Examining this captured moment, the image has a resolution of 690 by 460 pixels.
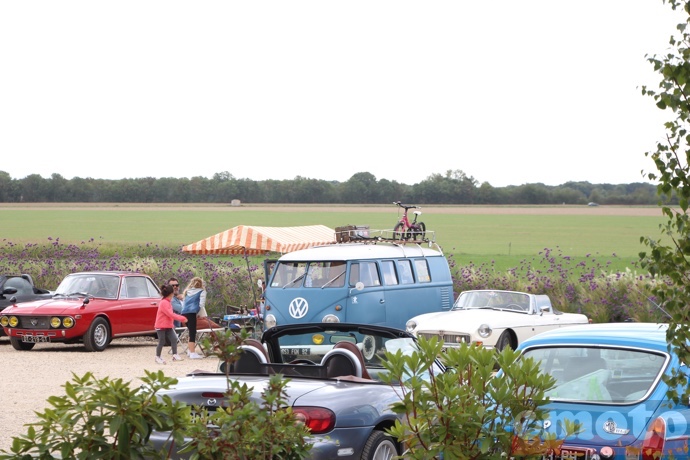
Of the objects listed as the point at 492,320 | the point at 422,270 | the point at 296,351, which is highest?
the point at 296,351

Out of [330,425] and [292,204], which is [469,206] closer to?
[292,204]

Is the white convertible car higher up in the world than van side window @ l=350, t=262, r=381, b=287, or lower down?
lower down

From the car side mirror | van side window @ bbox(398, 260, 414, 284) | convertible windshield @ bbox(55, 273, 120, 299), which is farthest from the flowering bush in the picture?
the car side mirror

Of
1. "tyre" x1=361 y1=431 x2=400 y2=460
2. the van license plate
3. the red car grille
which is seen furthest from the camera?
the red car grille

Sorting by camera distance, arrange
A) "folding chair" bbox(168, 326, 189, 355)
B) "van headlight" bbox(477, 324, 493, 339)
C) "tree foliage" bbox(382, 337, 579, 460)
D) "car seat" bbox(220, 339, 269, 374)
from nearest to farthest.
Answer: "tree foliage" bbox(382, 337, 579, 460), "car seat" bbox(220, 339, 269, 374), "van headlight" bbox(477, 324, 493, 339), "folding chair" bbox(168, 326, 189, 355)

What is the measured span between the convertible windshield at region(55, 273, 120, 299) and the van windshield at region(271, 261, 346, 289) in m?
3.64

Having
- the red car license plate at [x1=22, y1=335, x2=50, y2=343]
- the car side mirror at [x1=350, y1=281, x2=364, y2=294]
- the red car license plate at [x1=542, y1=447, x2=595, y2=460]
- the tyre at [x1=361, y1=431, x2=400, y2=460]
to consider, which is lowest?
the red car license plate at [x1=22, y1=335, x2=50, y2=343]

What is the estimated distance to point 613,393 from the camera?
6773 millimetres

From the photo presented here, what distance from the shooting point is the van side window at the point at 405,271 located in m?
19.9

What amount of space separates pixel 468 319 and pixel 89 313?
291 inches

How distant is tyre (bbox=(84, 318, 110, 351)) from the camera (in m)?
19.6

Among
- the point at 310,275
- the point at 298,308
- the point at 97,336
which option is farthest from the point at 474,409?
the point at 97,336

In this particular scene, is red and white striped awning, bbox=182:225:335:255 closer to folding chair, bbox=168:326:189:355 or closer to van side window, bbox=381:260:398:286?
folding chair, bbox=168:326:189:355

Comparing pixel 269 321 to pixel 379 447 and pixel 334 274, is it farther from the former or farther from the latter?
pixel 379 447
